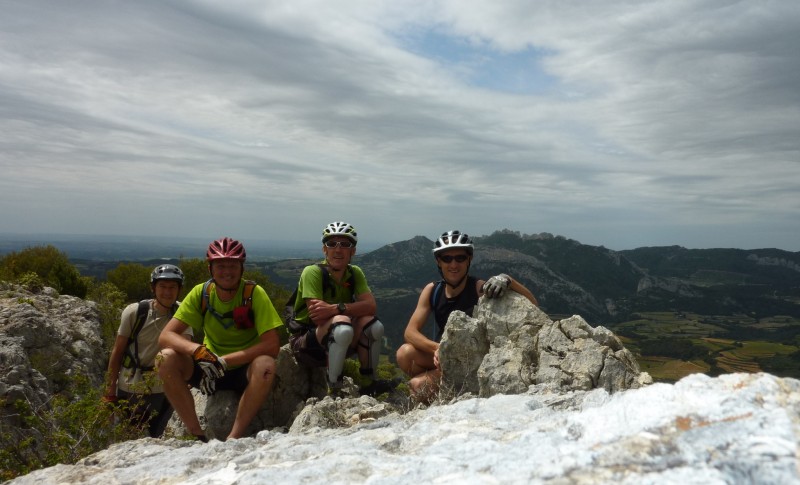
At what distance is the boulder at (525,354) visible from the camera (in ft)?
19.8

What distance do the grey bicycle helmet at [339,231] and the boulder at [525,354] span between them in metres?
2.94

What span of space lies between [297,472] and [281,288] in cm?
2679

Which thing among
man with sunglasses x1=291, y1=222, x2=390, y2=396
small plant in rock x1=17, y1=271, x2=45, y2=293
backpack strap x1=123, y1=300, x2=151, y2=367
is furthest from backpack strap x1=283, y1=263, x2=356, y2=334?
small plant in rock x1=17, y1=271, x2=45, y2=293

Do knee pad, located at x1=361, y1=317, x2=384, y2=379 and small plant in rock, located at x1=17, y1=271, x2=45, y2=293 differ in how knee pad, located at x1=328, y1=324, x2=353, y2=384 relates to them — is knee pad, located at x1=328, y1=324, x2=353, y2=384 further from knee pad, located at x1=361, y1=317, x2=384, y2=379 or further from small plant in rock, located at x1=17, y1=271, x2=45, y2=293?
small plant in rock, located at x1=17, y1=271, x2=45, y2=293

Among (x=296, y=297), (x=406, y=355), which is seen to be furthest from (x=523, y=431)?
(x=296, y=297)

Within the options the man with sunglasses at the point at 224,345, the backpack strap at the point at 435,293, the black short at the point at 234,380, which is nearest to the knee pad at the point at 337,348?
the man with sunglasses at the point at 224,345

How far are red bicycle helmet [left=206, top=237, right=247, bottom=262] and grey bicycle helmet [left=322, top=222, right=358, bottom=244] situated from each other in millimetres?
1704

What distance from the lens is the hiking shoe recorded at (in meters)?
8.77

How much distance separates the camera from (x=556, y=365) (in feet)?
Result: 20.5

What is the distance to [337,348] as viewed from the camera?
325 inches

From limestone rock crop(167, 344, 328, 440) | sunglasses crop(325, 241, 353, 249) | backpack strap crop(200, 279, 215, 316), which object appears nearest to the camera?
backpack strap crop(200, 279, 215, 316)

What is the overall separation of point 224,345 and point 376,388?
2.99m

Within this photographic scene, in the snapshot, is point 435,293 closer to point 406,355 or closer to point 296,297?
point 406,355

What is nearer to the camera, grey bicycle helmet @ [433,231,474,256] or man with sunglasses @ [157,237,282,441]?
man with sunglasses @ [157,237,282,441]
